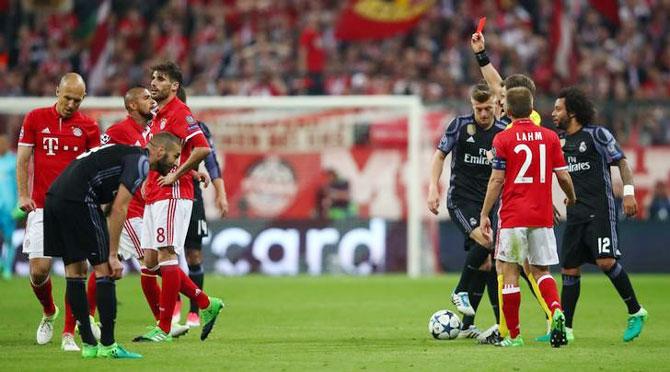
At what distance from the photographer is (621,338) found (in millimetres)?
12523

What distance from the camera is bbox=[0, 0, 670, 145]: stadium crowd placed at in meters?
26.1

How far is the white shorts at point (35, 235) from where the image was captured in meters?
11.7

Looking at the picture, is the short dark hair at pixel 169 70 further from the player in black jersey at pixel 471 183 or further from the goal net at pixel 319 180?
the goal net at pixel 319 180

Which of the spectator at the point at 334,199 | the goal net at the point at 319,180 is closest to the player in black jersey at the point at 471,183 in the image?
the goal net at the point at 319,180

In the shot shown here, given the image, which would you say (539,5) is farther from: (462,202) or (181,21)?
(462,202)

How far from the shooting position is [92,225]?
33.5 feet

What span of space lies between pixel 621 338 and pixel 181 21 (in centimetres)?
1784

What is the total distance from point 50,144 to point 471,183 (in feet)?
13.1

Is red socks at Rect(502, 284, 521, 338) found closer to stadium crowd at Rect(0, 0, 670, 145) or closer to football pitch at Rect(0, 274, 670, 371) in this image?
football pitch at Rect(0, 274, 670, 371)

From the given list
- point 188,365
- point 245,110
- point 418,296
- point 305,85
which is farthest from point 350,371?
point 305,85

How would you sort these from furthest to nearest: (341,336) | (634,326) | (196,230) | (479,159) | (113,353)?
(196,230) → (479,159) → (341,336) → (634,326) → (113,353)

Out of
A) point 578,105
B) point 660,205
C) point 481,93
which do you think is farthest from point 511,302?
point 660,205

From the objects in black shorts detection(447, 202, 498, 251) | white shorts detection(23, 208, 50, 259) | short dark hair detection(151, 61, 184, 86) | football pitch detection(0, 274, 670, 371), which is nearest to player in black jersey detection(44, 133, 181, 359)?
football pitch detection(0, 274, 670, 371)

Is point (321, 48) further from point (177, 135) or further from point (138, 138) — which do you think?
point (177, 135)
